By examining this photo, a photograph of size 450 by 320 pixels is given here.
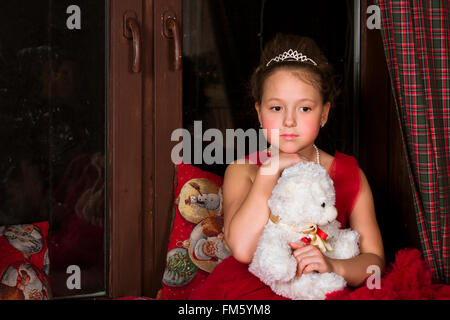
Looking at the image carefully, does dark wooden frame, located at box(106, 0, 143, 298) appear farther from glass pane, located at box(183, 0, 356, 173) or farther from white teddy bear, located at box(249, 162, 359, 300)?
white teddy bear, located at box(249, 162, 359, 300)

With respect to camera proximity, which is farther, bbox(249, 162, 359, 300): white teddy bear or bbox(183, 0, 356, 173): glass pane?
bbox(183, 0, 356, 173): glass pane

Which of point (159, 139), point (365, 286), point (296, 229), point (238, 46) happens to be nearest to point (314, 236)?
point (296, 229)

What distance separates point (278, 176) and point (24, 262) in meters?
0.84

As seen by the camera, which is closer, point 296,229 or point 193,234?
point 296,229

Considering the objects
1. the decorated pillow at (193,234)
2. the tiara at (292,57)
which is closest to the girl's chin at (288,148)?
the tiara at (292,57)

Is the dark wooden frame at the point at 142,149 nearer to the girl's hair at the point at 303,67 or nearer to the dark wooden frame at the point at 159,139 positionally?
the dark wooden frame at the point at 159,139

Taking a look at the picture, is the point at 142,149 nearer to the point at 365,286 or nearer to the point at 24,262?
the point at 24,262

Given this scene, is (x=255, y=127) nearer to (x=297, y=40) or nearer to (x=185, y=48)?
(x=185, y=48)

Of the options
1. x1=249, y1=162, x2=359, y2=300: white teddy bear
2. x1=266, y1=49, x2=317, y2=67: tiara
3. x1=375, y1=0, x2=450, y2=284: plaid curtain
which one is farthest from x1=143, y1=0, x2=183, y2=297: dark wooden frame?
x1=375, y1=0, x2=450, y2=284: plaid curtain

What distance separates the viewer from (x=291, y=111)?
4.12ft

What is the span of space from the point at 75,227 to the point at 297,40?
0.96 meters

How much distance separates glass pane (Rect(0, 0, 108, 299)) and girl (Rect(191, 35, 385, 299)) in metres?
0.53

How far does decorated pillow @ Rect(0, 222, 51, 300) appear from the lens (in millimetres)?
1415

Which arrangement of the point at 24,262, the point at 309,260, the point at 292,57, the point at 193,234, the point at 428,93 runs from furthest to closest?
the point at 193,234 < the point at 24,262 < the point at 292,57 < the point at 428,93 < the point at 309,260
